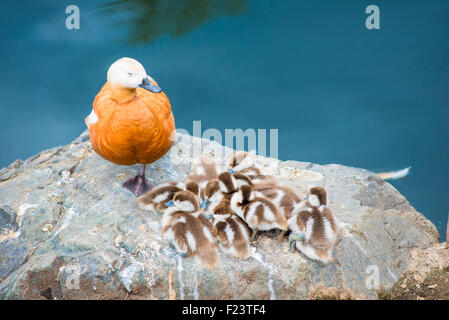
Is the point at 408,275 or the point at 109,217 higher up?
the point at 109,217

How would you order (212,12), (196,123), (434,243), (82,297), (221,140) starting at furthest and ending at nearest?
(196,123), (212,12), (221,140), (434,243), (82,297)

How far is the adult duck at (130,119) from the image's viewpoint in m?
1.96

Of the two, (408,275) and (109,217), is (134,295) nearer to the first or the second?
(109,217)

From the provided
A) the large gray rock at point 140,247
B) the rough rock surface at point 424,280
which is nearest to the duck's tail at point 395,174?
the large gray rock at point 140,247

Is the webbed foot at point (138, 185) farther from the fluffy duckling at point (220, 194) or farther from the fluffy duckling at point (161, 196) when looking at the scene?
the fluffy duckling at point (220, 194)

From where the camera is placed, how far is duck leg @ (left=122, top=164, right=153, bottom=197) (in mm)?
2273

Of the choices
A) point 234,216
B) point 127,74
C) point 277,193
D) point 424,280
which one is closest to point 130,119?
point 127,74

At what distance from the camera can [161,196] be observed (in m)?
2.09

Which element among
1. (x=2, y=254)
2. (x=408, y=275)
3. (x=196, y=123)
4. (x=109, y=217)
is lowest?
(x=408, y=275)

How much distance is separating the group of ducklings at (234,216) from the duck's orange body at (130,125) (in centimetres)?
25

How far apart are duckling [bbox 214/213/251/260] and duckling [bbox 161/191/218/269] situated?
0.12ft

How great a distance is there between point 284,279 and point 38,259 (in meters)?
1.19

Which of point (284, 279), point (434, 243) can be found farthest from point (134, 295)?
point (434, 243)

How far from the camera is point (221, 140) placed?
3.30 m
